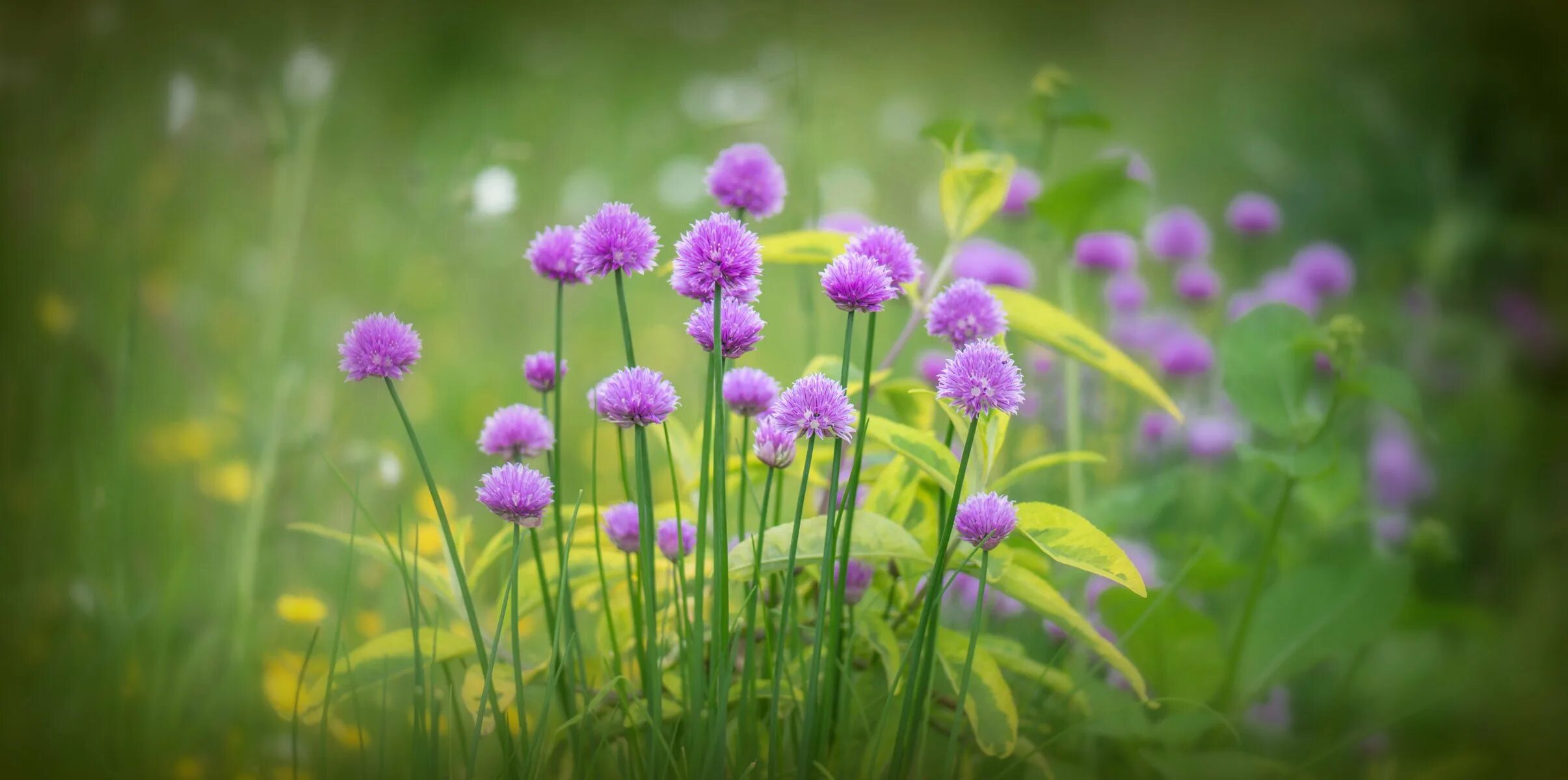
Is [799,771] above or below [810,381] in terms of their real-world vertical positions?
below

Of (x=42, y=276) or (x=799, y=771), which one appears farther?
(x=42, y=276)

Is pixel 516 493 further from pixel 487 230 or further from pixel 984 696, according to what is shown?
pixel 487 230

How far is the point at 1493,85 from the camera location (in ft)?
4.78

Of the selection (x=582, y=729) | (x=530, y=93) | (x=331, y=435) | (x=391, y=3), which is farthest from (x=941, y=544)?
(x=530, y=93)

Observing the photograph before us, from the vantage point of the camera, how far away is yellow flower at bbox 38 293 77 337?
1.15 meters

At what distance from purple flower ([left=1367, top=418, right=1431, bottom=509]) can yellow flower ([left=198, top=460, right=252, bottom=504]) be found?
1413 millimetres

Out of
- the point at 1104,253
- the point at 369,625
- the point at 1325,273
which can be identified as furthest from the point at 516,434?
the point at 1325,273

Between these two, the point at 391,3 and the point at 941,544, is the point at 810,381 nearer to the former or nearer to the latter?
the point at 941,544

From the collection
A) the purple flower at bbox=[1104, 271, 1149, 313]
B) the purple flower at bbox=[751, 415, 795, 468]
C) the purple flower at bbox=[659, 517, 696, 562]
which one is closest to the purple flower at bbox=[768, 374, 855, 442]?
the purple flower at bbox=[751, 415, 795, 468]

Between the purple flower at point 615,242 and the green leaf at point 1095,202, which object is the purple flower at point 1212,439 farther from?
the purple flower at point 615,242

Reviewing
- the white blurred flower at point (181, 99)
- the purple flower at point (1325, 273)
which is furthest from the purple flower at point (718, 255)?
the purple flower at point (1325, 273)

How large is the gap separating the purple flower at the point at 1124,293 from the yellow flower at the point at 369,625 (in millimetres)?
978

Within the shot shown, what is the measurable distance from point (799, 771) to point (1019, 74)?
4.02ft

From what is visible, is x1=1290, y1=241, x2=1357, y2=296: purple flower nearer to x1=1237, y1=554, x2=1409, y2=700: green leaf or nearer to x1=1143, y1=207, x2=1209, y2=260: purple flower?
x1=1143, y1=207, x2=1209, y2=260: purple flower
